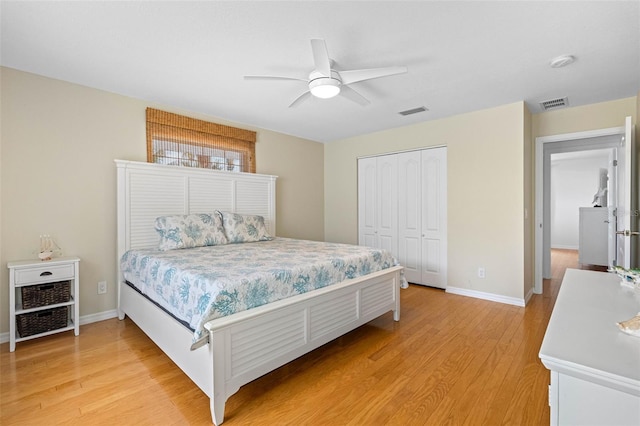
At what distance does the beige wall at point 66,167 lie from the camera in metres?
2.55

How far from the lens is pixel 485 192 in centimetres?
366

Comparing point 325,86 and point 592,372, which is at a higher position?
point 325,86

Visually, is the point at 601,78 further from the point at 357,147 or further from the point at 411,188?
the point at 357,147

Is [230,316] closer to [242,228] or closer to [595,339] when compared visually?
[595,339]

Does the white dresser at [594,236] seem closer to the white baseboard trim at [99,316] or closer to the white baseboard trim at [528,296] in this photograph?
the white baseboard trim at [528,296]

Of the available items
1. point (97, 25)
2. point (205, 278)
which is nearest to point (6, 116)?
point (97, 25)

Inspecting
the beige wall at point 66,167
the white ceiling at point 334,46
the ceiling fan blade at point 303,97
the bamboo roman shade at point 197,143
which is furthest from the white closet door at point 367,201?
the beige wall at point 66,167

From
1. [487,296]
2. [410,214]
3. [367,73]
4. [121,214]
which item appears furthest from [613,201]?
[121,214]

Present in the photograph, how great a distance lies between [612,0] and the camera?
1.69 m

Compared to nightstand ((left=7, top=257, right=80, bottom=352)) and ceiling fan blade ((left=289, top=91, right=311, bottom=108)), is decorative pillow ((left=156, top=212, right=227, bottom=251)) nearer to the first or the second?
nightstand ((left=7, top=257, right=80, bottom=352))

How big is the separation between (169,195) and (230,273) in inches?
77.1

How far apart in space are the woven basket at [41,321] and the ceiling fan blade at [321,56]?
308 cm

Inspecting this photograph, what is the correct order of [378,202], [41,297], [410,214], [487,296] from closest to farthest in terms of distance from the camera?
[41,297] < [487,296] < [410,214] < [378,202]

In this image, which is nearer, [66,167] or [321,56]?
[321,56]
